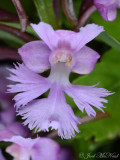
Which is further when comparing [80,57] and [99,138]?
[99,138]

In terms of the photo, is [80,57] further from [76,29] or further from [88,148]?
[88,148]

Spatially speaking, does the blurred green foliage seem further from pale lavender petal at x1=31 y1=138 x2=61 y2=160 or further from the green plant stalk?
pale lavender petal at x1=31 y1=138 x2=61 y2=160

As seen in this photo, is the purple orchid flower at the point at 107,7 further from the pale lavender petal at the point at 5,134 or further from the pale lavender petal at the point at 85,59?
the pale lavender petal at the point at 5,134

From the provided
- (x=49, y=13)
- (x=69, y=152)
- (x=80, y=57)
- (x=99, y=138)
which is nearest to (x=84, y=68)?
(x=80, y=57)

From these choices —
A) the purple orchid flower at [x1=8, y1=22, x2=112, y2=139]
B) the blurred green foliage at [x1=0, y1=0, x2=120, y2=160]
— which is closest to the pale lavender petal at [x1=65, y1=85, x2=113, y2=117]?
the purple orchid flower at [x1=8, y1=22, x2=112, y2=139]

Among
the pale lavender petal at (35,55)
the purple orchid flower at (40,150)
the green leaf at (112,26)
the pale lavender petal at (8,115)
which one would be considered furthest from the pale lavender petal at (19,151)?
the green leaf at (112,26)

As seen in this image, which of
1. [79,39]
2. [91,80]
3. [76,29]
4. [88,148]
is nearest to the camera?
[79,39]
